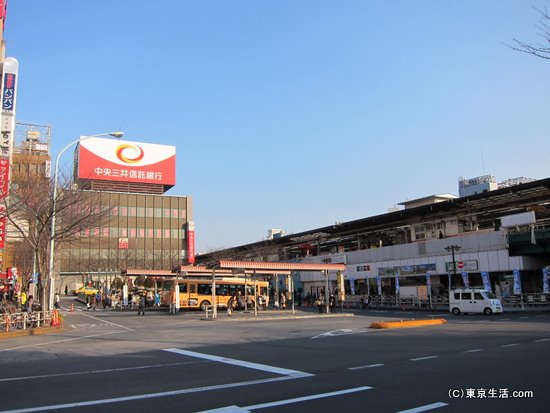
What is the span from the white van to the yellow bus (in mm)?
16039

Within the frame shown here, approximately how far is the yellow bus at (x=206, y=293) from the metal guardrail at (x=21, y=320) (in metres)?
16.5

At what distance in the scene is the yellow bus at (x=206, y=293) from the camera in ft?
141

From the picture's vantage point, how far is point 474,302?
115 ft

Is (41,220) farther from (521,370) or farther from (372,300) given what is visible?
(372,300)

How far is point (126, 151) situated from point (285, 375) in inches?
3532

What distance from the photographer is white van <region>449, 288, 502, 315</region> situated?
Answer: 3416 cm

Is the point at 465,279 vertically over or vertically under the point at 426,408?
over

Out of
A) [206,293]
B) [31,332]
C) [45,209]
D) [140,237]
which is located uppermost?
[140,237]

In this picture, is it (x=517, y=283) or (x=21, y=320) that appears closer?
(x=21, y=320)

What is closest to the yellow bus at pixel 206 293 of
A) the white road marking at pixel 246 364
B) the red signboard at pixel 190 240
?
the white road marking at pixel 246 364

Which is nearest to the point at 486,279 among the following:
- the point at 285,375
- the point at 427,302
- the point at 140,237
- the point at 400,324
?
the point at 427,302

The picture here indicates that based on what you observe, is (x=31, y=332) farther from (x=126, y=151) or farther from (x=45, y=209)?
(x=126, y=151)

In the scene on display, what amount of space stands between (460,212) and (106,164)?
66021 mm

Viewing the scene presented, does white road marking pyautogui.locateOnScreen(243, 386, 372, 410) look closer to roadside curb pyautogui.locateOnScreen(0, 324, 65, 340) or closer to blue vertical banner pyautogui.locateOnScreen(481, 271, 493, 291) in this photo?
roadside curb pyautogui.locateOnScreen(0, 324, 65, 340)
